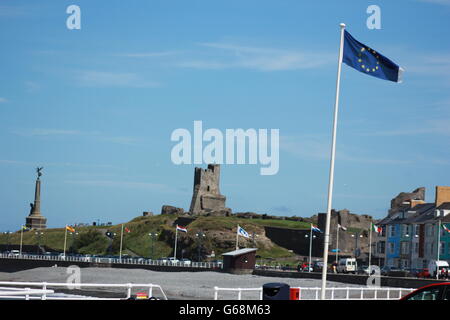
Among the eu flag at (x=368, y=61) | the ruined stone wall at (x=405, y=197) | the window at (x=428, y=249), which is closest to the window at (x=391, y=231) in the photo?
the window at (x=428, y=249)

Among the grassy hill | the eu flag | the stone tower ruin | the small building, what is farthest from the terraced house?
the stone tower ruin

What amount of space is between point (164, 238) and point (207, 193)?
2897cm


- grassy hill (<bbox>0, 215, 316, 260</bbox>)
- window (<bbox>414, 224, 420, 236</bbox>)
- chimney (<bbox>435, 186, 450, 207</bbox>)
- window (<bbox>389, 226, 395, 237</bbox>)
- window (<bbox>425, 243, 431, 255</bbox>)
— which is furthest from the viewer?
grassy hill (<bbox>0, 215, 316, 260</bbox>)

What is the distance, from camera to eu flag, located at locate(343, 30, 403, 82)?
27578 mm

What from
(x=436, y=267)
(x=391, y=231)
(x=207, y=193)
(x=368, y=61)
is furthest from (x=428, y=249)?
(x=207, y=193)

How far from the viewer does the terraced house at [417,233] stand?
85.1 metres

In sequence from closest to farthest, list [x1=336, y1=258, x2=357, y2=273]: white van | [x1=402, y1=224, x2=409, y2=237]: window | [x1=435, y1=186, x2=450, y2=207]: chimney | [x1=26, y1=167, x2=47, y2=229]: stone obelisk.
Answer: [x1=336, y1=258, x2=357, y2=273]: white van
[x1=435, y1=186, x2=450, y2=207]: chimney
[x1=402, y1=224, x2=409, y2=237]: window
[x1=26, y1=167, x2=47, y2=229]: stone obelisk

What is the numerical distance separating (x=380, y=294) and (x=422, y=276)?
24427mm

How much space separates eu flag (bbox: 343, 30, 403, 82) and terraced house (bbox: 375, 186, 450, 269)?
5642 cm

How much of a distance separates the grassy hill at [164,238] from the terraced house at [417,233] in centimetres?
3744

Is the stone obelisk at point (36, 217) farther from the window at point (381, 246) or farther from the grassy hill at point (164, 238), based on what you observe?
the window at point (381, 246)

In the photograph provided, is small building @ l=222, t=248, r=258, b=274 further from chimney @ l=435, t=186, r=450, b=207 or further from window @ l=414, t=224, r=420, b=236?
chimney @ l=435, t=186, r=450, b=207
